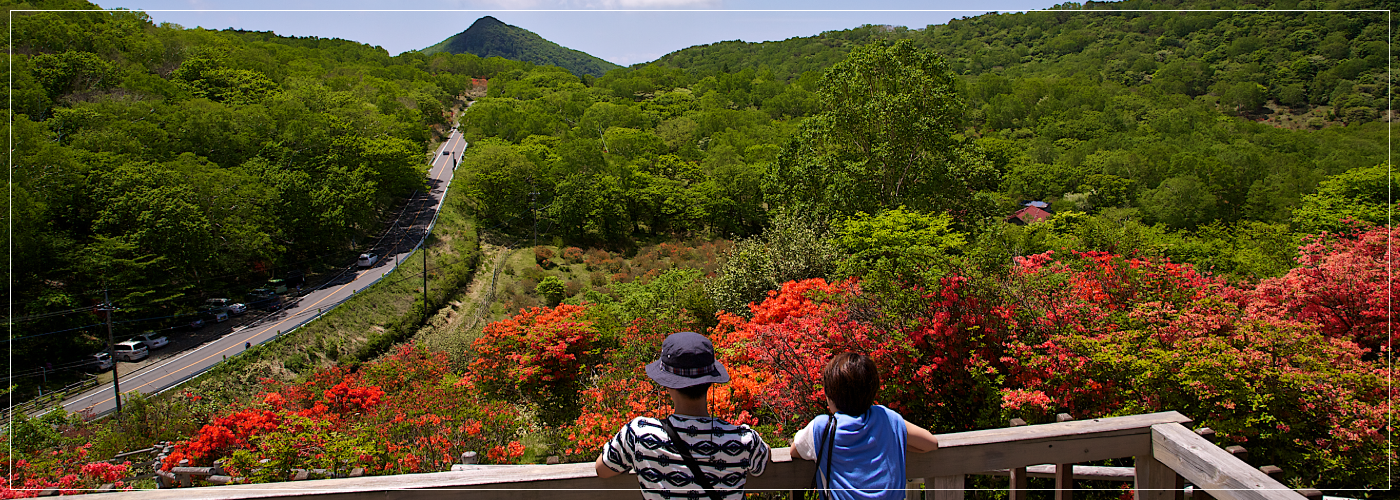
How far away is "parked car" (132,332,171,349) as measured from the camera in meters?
25.8

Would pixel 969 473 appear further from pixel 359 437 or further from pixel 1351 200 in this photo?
pixel 1351 200

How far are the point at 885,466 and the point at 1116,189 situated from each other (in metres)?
50.0

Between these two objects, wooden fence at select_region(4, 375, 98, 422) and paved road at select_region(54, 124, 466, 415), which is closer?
wooden fence at select_region(4, 375, 98, 422)

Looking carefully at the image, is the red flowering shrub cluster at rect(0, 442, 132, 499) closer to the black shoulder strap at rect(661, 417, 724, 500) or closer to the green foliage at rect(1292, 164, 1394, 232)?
the black shoulder strap at rect(661, 417, 724, 500)

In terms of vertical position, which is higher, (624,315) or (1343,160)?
(1343,160)

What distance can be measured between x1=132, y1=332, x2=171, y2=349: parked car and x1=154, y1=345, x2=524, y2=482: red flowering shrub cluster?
1990 centimetres

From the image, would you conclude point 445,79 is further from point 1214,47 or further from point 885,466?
point 1214,47

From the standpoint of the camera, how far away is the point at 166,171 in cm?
2930

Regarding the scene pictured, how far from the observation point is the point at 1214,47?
96312 millimetres

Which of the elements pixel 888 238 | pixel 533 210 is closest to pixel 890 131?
pixel 888 238

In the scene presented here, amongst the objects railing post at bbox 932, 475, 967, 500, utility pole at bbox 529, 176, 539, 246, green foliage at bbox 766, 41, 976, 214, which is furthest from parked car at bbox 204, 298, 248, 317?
railing post at bbox 932, 475, 967, 500

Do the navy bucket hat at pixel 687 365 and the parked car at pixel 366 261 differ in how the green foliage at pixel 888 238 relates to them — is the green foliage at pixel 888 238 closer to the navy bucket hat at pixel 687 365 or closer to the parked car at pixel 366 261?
the navy bucket hat at pixel 687 365

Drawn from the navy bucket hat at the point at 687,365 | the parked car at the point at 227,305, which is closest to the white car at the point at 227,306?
the parked car at the point at 227,305

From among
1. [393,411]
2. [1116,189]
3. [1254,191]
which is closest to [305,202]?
[393,411]
